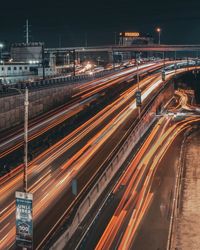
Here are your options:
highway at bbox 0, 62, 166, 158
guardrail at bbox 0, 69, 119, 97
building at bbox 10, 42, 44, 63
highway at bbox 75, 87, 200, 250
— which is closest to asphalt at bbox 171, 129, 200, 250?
highway at bbox 75, 87, 200, 250

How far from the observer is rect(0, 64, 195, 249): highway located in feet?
103

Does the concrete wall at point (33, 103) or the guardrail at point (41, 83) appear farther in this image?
the guardrail at point (41, 83)

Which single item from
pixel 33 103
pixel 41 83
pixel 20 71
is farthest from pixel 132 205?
pixel 20 71

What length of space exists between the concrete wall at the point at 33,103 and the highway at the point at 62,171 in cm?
926

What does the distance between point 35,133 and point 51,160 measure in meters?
13.1

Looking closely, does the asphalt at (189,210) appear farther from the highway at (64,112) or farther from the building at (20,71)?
the building at (20,71)

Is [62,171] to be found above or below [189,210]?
above

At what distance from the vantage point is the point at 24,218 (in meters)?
22.5

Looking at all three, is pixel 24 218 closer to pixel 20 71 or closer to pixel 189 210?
pixel 189 210

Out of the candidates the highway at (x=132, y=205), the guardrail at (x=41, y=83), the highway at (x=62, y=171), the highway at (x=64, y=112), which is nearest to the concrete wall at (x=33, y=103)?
the highway at (x=64, y=112)

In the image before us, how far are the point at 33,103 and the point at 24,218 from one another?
4869 cm

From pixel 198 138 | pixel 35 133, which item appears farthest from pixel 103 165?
pixel 198 138

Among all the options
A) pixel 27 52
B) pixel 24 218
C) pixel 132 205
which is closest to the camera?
pixel 24 218

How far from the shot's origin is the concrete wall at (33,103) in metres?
60.2
